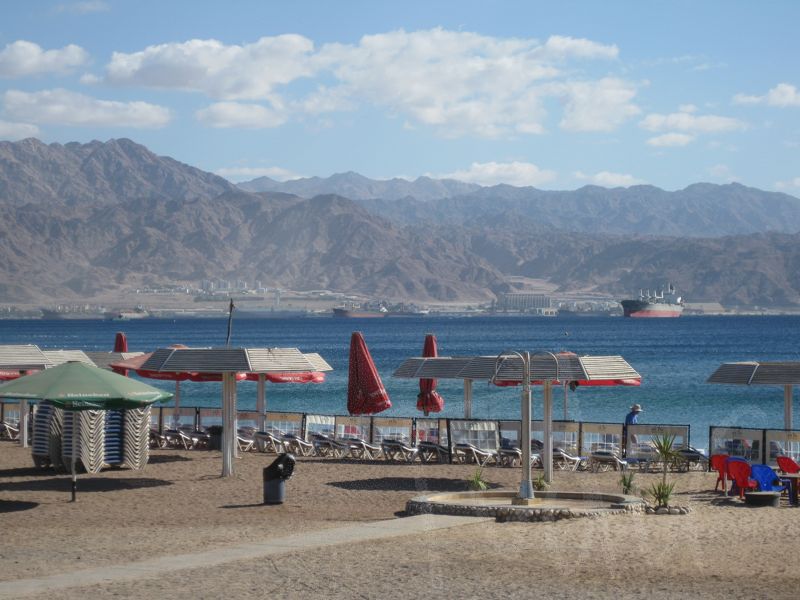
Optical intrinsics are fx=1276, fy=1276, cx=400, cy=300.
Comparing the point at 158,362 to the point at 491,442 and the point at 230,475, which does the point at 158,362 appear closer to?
the point at 230,475

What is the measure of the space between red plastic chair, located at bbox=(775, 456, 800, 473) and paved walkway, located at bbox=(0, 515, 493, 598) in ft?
16.9

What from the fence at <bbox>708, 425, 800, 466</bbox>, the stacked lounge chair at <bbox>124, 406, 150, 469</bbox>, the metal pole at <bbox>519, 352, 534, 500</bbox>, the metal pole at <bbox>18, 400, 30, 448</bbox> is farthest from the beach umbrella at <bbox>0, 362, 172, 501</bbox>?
the fence at <bbox>708, 425, 800, 466</bbox>

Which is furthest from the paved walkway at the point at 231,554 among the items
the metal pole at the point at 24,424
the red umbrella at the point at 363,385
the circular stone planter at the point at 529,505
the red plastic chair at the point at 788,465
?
the metal pole at the point at 24,424

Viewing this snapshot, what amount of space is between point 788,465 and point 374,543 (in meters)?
7.10

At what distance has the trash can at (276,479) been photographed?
15391 mm

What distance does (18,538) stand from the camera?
41.8ft

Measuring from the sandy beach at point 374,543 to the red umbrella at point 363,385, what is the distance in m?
2.99

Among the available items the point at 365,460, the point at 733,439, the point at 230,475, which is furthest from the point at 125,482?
the point at 733,439

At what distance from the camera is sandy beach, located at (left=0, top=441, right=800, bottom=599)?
33.0ft

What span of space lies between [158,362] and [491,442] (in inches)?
218

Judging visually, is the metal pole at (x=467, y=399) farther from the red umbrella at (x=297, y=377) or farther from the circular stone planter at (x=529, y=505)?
the circular stone planter at (x=529, y=505)

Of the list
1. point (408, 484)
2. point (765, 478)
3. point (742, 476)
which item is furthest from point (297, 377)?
point (765, 478)

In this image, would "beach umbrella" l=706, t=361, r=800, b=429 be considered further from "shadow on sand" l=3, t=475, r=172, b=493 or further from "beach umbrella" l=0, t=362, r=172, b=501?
"beach umbrella" l=0, t=362, r=172, b=501

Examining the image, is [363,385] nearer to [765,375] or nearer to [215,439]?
[215,439]
